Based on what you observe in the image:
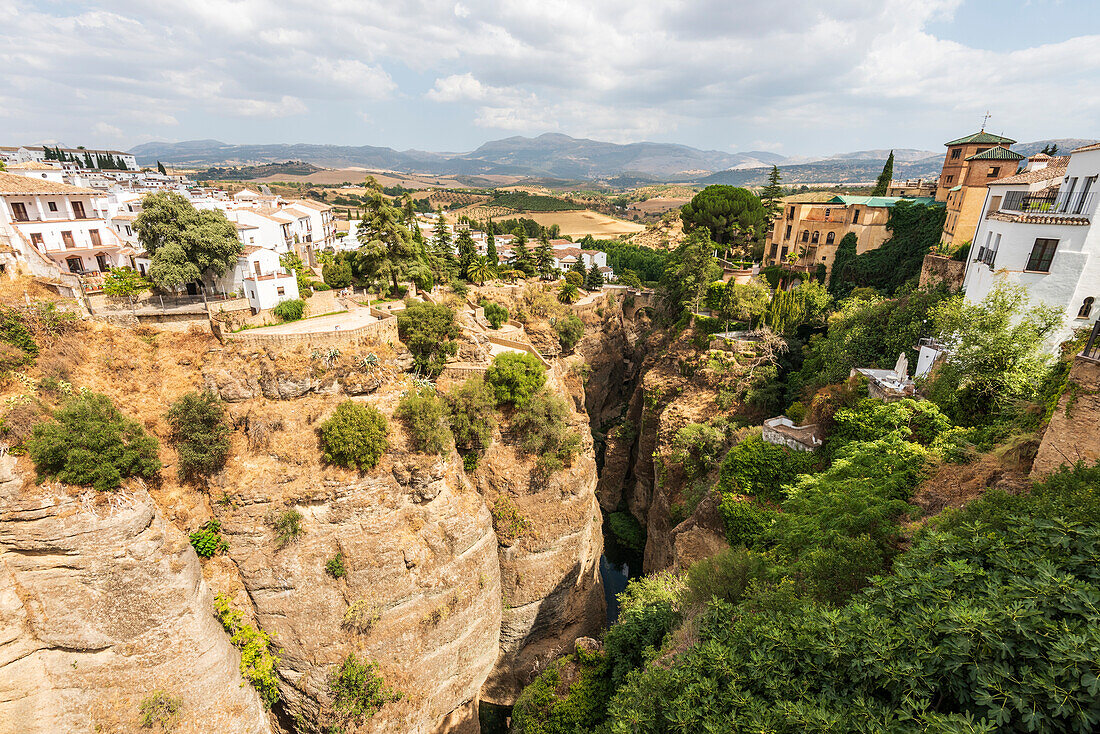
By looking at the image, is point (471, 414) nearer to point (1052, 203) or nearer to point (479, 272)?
point (479, 272)

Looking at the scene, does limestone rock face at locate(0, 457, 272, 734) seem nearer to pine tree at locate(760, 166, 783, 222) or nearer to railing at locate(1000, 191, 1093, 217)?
railing at locate(1000, 191, 1093, 217)

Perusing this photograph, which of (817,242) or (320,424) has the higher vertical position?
(817,242)

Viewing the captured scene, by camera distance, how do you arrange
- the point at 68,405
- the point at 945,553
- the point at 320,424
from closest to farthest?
the point at 945,553 → the point at 68,405 → the point at 320,424

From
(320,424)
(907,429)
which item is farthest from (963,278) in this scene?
(320,424)

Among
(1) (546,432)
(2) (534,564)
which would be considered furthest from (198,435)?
(2) (534,564)

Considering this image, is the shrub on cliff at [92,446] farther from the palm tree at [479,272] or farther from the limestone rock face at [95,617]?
the palm tree at [479,272]

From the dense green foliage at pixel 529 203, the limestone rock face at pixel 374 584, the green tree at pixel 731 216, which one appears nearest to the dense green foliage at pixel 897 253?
the green tree at pixel 731 216

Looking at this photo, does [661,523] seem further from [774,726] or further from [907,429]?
[774,726]
